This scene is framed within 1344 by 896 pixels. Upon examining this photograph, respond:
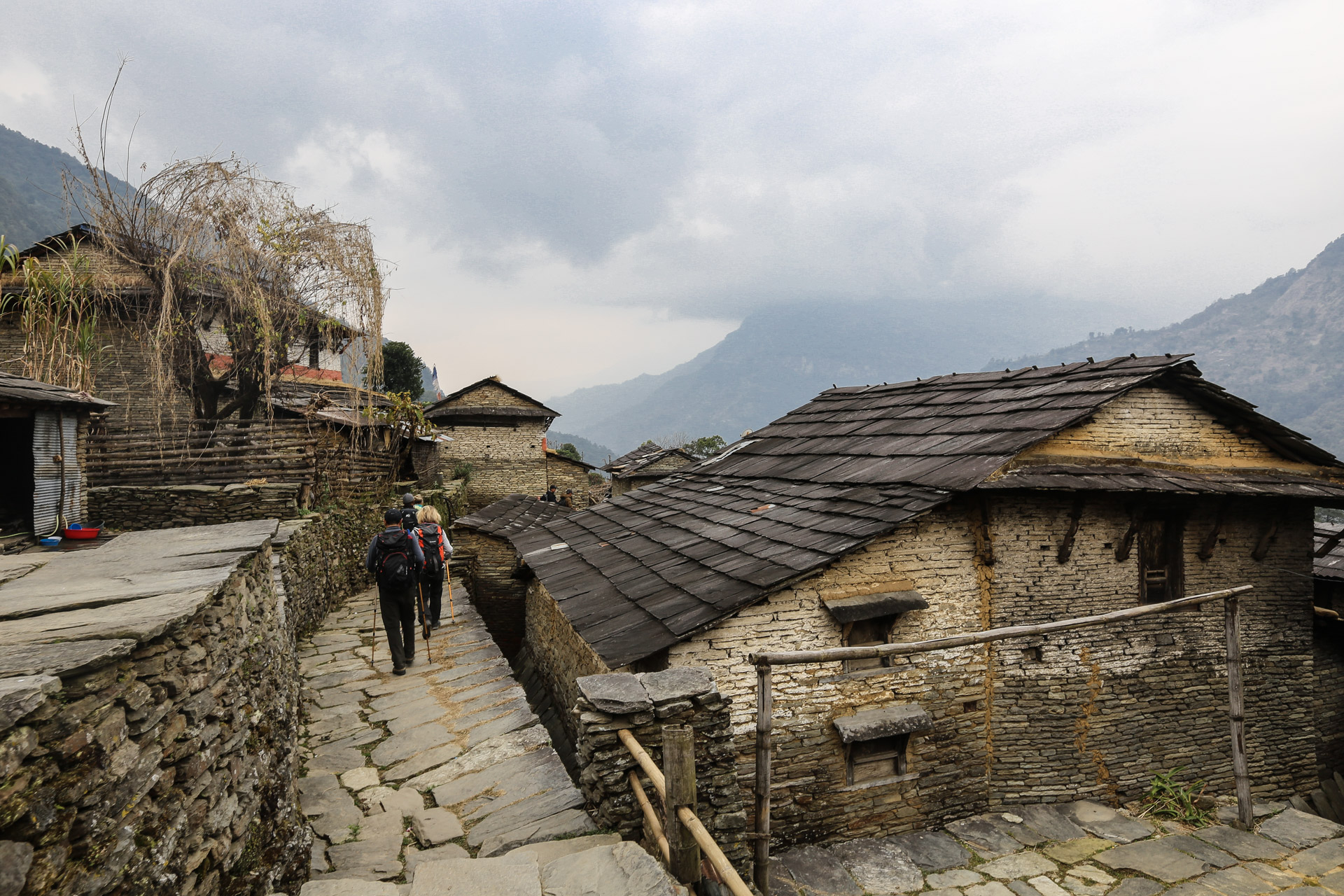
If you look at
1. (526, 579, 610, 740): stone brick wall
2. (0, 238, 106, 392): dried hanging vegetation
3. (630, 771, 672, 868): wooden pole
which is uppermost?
(0, 238, 106, 392): dried hanging vegetation

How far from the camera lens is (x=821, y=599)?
6.48 meters

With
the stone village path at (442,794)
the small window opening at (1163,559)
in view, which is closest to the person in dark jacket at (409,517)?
the stone village path at (442,794)

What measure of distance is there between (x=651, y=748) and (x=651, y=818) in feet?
1.16

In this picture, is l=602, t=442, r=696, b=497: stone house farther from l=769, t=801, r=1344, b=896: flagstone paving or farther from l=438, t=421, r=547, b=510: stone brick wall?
l=769, t=801, r=1344, b=896: flagstone paving

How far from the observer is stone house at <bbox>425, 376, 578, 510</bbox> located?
93.0ft

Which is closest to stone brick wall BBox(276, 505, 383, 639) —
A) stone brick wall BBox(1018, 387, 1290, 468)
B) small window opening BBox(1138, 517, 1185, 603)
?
stone brick wall BBox(1018, 387, 1290, 468)

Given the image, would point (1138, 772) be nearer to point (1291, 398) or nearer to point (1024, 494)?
point (1024, 494)

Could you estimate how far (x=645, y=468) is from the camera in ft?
96.8

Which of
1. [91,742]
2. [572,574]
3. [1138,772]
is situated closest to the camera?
[91,742]

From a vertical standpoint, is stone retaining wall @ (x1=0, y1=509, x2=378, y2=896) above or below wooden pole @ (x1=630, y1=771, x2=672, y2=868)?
above

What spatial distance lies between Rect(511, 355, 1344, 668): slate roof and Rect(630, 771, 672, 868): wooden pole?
186 cm

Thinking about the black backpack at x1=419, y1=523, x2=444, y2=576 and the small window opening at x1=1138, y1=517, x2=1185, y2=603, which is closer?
the small window opening at x1=1138, y1=517, x2=1185, y2=603

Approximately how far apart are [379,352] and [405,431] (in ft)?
10.0

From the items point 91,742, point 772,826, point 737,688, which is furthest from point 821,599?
point 91,742
